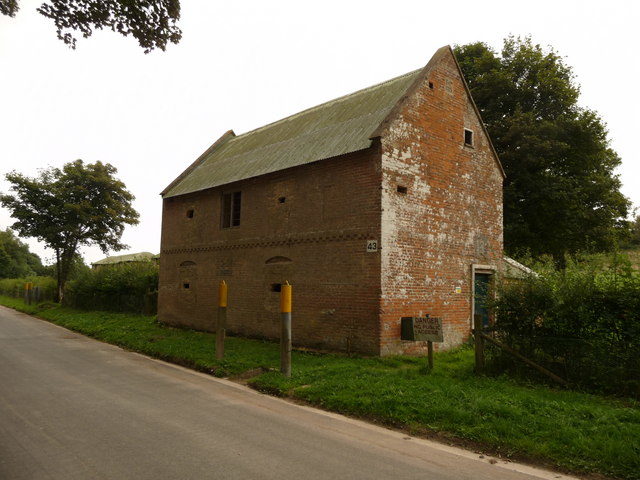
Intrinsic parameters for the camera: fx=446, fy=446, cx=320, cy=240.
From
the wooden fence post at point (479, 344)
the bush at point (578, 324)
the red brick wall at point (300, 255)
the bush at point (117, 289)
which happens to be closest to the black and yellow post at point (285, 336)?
the red brick wall at point (300, 255)

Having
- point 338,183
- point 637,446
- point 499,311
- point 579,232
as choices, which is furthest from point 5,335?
point 579,232

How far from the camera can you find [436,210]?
1338 centimetres

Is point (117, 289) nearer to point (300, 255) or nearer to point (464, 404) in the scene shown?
point (300, 255)

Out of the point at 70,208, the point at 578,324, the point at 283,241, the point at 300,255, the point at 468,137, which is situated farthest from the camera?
the point at 70,208

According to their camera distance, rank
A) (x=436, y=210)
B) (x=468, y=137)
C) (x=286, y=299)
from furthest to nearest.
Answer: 1. (x=468, y=137)
2. (x=436, y=210)
3. (x=286, y=299)

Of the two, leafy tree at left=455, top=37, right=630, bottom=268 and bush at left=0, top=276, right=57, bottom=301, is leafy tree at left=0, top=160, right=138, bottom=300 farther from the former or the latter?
leafy tree at left=455, top=37, right=630, bottom=268

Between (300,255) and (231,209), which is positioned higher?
(231,209)

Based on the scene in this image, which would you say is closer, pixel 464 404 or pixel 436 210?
pixel 464 404

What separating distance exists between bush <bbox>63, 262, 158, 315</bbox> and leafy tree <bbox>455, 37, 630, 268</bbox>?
18.9 metres

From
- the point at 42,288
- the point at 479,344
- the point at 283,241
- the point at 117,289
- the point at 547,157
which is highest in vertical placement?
the point at 547,157

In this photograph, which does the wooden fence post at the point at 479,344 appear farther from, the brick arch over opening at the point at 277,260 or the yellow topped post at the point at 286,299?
the brick arch over opening at the point at 277,260

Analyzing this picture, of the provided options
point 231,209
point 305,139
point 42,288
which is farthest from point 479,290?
point 42,288

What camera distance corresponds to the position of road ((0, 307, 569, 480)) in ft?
16.2

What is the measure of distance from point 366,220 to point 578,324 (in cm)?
550
